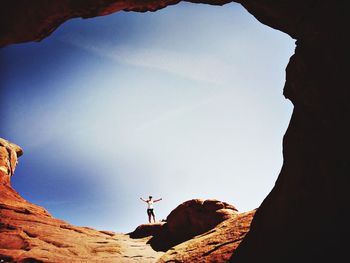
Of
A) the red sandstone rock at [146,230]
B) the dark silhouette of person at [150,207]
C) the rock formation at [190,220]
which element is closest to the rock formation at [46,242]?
the rock formation at [190,220]

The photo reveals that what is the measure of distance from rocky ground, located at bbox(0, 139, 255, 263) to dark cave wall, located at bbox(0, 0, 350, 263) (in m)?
1.52

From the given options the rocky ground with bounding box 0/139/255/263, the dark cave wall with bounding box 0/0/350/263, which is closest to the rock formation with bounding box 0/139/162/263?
the rocky ground with bounding box 0/139/255/263

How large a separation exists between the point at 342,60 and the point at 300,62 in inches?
42.8

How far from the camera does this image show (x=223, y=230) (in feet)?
31.5

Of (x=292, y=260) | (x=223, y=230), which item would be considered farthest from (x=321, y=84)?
(x=223, y=230)

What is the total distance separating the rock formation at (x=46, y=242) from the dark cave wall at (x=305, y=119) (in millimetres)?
9371

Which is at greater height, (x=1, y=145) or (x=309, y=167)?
(x=1, y=145)

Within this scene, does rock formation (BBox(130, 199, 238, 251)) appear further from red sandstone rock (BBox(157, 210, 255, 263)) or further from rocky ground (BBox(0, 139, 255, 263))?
red sandstone rock (BBox(157, 210, 255, 263))

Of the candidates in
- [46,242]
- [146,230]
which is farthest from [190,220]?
[46,242]

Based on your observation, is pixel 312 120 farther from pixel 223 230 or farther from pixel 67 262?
pixel 67 262

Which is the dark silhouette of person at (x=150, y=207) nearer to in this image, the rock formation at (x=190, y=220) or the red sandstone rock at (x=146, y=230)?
the red sandstone rock at (x=146, y=230)

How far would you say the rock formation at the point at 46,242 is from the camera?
12461mm

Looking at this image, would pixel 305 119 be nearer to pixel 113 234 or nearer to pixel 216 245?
pixel 216 245

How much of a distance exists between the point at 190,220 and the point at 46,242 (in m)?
10.4
